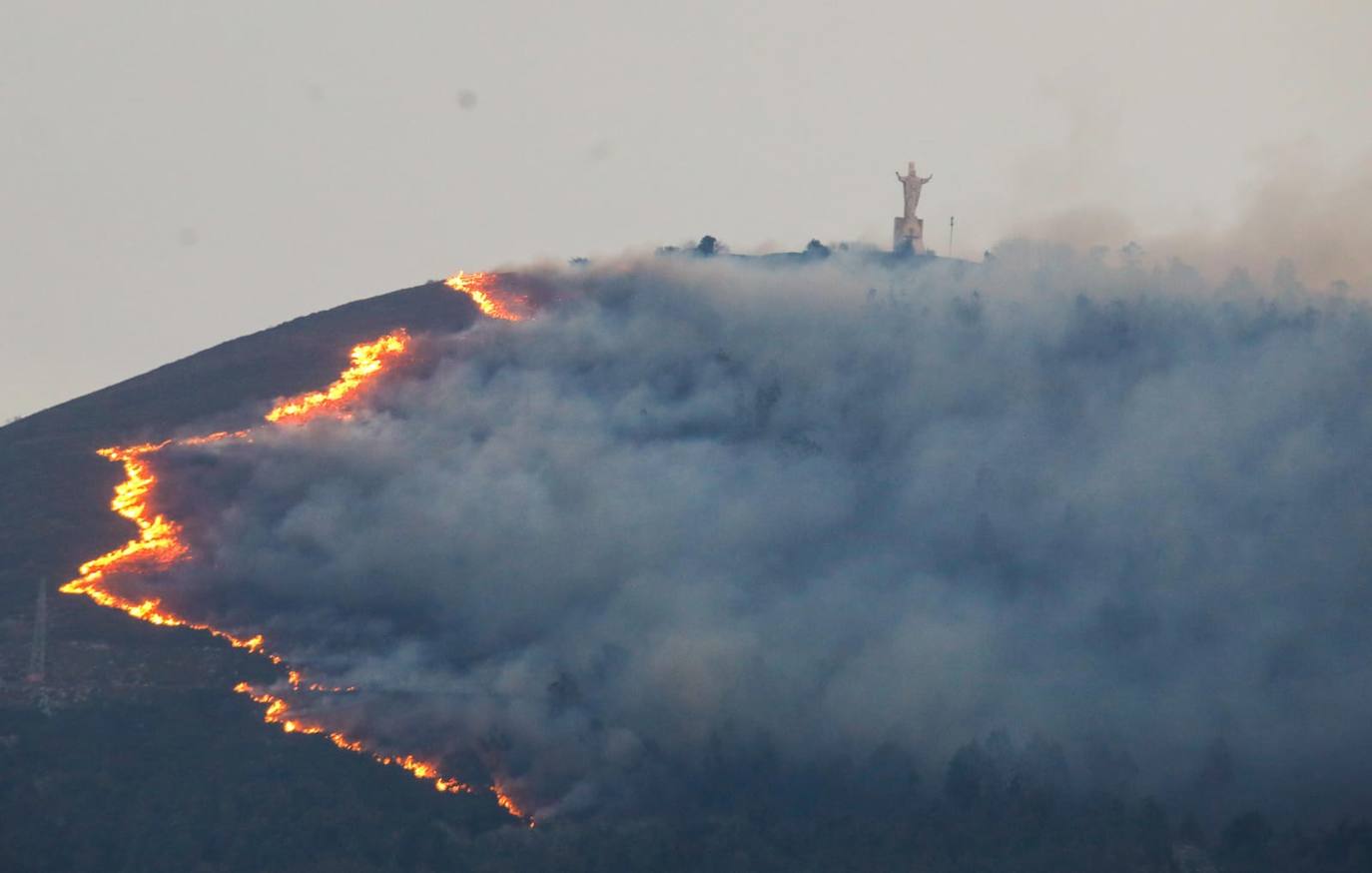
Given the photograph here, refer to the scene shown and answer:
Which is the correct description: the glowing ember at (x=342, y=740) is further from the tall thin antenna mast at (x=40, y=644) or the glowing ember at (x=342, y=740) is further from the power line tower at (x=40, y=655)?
the tall thin antenna mast at (x=40, y=644)

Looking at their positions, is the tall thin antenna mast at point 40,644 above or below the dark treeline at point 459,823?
above

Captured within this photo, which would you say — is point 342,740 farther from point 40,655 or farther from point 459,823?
point 40,655

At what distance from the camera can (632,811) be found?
7082 inches

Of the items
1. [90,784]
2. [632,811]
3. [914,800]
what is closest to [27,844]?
[90,784]

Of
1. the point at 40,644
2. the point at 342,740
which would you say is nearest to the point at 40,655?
the point at 40,644

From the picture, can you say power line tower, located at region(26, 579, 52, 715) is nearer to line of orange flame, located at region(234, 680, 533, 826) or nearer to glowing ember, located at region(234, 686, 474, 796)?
glowing ember, located at region(234, 686, 474, 796)

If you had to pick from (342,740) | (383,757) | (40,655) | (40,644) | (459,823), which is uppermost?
(40,644)

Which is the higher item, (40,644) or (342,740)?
(40,644)

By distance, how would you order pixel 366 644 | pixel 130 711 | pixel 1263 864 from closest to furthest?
pixel 1263 864
pixel 130 711
pixel 366 644

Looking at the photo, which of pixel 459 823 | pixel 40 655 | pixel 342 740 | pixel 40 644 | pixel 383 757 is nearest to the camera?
pixel 459 823

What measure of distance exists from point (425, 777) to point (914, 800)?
134 feet

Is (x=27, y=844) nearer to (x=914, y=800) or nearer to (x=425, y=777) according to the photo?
(x=425, y=777)

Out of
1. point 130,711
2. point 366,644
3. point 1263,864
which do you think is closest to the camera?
point 1263,864

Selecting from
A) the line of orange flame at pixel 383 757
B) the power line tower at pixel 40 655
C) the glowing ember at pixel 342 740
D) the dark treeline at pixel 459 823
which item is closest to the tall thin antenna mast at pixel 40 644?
the power line tower at pixel 40 655
